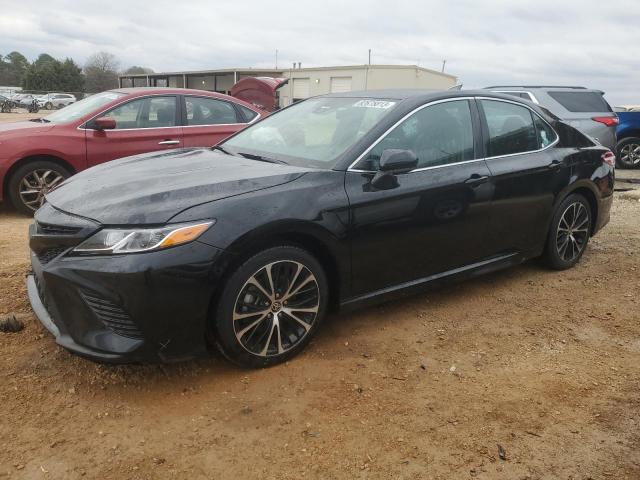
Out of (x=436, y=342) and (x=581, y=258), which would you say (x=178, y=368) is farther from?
(x=581, y=258)

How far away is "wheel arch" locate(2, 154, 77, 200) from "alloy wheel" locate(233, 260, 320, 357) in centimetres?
442

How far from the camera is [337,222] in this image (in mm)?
3162

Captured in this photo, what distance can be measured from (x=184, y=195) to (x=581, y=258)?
4.13m

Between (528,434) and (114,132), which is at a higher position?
(114,132)

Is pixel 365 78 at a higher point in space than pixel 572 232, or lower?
higher

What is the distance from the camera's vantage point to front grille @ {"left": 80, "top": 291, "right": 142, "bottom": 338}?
262 cm

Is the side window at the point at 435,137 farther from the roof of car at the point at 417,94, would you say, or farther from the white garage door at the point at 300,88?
the white garage door at the point at 300,88

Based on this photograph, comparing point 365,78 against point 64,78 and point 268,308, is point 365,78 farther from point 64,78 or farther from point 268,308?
point 64,78

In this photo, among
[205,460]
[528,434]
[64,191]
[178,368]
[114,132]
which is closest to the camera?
[205,460]

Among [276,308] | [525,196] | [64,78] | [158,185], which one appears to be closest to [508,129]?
[525,196]

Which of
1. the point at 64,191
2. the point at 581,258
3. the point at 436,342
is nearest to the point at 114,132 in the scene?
the point at 64,191

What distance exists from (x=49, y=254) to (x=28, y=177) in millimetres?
3946

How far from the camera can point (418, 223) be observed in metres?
3.53

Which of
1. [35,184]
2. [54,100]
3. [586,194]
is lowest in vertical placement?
[54,100]
